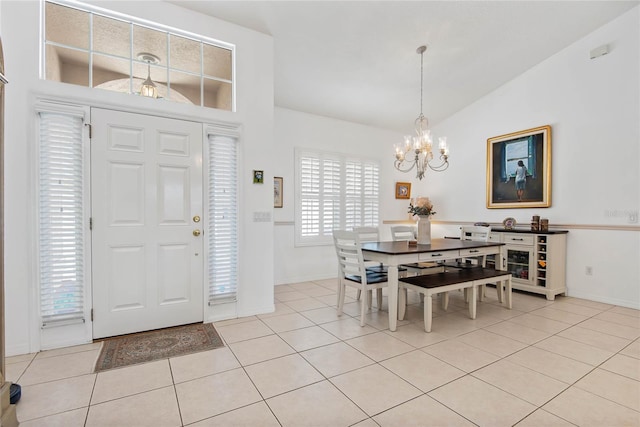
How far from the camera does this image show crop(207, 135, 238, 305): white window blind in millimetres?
3286

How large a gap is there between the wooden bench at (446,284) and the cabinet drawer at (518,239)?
3.17ft

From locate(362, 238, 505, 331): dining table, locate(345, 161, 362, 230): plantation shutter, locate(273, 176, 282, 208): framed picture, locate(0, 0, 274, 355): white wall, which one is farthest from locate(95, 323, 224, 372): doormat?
locate(345, 161, 362, 230): plantation shutter

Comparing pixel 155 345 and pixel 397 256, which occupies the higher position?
pixel 397 256

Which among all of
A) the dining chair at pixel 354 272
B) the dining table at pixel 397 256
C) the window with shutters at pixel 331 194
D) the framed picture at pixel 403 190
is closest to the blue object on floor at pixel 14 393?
the dining chair at pixel 354 272

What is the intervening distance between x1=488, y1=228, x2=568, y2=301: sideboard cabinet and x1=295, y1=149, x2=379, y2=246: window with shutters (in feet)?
7.68

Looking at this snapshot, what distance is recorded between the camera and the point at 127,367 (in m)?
2.31

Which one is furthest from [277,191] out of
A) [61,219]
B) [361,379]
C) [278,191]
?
[361,379]

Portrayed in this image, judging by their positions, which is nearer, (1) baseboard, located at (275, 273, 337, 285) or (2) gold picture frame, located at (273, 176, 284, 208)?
(2) gold picture frame, located at (273, 176, 284, 208)

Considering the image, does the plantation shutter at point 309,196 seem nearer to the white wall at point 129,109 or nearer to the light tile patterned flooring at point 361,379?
the white wall at point 129,109

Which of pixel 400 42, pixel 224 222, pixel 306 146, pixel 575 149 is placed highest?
pixel 400 42

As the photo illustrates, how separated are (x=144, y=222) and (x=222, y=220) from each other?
0.74 m

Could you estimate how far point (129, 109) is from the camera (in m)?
2.89

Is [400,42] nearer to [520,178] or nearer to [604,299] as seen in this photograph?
[520,178]

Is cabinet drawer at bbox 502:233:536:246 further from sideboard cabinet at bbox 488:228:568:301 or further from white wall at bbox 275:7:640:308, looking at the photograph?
white wall at bbox 275:7:640:308
